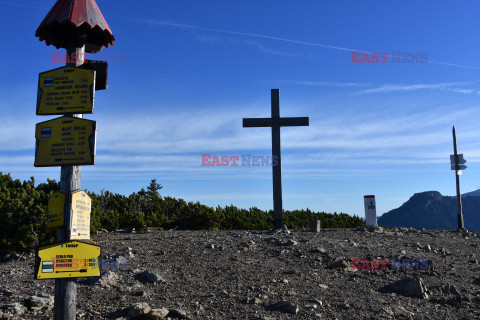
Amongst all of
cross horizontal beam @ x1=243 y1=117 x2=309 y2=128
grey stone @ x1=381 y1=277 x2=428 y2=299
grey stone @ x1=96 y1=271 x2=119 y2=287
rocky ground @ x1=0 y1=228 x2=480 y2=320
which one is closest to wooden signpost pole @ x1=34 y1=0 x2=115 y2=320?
rocky ground @ x1=0 y1=228 x2=480 y2=320

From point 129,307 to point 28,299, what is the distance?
1624 mm

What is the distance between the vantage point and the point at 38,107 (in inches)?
193

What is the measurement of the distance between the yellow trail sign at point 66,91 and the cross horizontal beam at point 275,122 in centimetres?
814

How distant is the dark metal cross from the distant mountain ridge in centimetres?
16432

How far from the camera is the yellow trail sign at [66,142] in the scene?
15.4 feet

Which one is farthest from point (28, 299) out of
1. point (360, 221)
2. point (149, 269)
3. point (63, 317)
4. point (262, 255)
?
point (360, 221)

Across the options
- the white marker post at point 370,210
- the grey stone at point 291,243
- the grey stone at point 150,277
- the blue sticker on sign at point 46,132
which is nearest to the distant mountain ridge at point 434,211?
the white marker post at point 370,210

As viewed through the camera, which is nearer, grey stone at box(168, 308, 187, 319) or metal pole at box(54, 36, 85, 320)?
metal pole at box(54, 36, 85, 320)

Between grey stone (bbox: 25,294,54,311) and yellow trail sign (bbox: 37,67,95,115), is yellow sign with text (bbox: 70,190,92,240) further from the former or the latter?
grey stone (bbox: 25,294,54,311)

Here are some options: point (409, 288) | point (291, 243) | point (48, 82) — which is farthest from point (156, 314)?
point (291, 243)

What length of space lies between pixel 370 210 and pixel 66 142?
10409mm

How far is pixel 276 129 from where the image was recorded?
1258 cm

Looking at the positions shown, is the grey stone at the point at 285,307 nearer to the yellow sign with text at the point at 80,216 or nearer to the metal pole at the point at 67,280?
the metal pole at the point at 67,280

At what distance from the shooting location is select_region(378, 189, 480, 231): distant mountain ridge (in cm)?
16938
